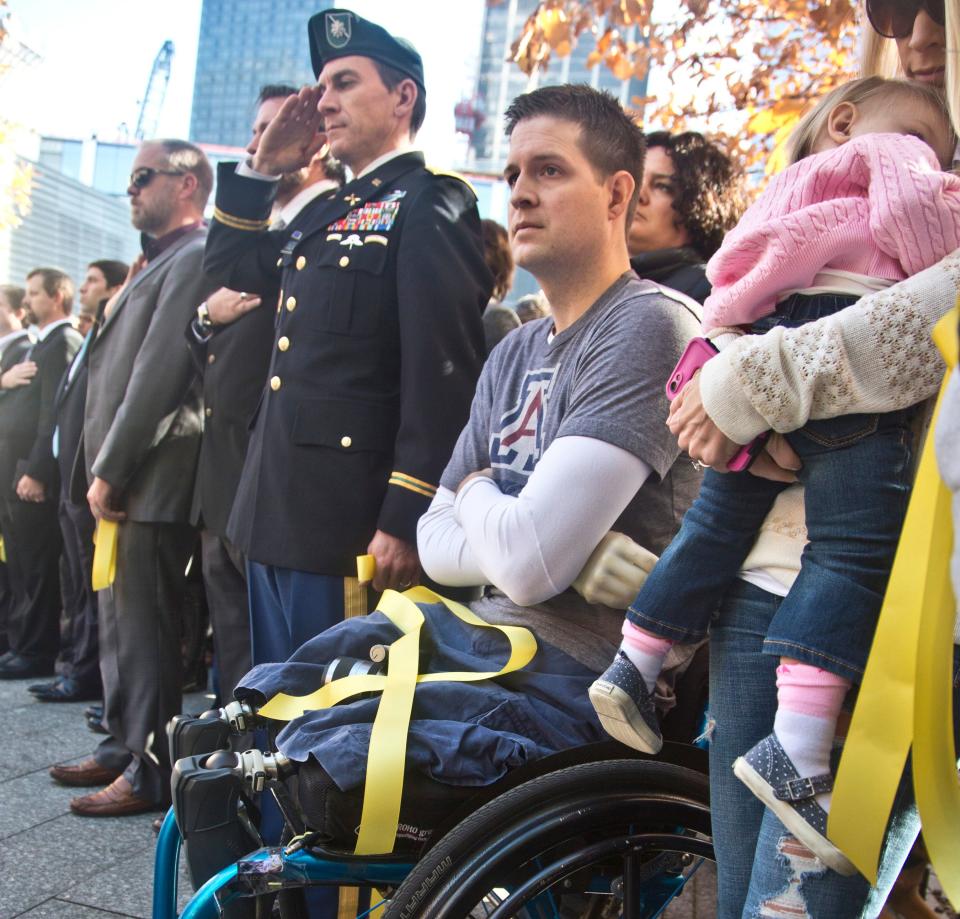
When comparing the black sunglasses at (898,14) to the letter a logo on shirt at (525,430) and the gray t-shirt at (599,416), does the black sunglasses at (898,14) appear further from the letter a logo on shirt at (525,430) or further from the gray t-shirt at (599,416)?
the letter a logo on shirt at (525,430)

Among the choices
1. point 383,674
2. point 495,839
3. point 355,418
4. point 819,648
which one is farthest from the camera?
point 355,418

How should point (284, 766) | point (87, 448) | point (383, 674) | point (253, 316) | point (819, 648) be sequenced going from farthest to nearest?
1. point (87, 448)
2. point (253, 316)
3. point (383, 674)
4. point (284, 766)
5. point (819, 648)

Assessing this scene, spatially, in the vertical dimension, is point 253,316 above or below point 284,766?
above

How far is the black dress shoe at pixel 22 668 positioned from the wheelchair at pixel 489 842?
4.67 metres

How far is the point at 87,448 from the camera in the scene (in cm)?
429

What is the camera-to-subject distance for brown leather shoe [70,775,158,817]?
3.75 metres

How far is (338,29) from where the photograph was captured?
3.04 m

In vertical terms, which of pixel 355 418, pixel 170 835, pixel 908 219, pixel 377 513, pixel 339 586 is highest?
pixel 908 219

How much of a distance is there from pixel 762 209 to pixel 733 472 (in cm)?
35

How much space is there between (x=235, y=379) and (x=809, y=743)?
2.61 meters

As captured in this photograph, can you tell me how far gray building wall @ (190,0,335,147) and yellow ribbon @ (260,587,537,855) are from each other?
52014 millimetres

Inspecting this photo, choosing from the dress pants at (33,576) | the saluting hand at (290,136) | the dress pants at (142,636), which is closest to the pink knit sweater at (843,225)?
the saluting hand at (290,136)

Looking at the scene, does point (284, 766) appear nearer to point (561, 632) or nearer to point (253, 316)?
point (561, 632)

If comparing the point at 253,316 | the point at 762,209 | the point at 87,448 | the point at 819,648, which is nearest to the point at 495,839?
the point at 819,648
